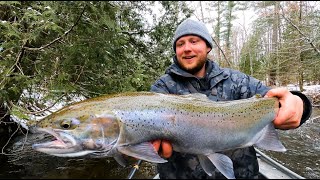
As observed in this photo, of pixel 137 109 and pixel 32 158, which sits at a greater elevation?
pixel 137 109

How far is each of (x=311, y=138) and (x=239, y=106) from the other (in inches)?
313

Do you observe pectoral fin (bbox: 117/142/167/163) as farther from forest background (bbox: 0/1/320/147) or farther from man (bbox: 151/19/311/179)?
forest background (bbox: 0/1/320/147)

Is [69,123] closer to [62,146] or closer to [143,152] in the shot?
[62,146]

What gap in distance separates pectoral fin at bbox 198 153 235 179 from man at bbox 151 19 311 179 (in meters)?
0.24

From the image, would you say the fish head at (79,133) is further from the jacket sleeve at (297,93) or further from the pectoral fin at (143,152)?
the jacket sleeve at (297,93)

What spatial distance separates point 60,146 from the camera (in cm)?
209

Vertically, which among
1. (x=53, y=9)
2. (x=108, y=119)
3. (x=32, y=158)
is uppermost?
(x=53, y=9)

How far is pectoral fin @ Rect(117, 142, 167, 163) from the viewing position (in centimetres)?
226

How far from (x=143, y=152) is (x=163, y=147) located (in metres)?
0.25

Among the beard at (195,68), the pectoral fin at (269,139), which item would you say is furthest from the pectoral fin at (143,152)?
the beard at (195,68)

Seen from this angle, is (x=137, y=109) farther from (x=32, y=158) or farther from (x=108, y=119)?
(x=32, y=158)

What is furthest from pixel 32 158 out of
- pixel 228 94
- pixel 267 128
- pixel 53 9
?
pixel 267 128

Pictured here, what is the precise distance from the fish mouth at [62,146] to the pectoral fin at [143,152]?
0.27 m

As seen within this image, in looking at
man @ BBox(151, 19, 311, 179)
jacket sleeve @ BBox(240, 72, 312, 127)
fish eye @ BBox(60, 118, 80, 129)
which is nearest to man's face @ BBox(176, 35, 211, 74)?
man @ BBox(151, 19, 311, 179)
